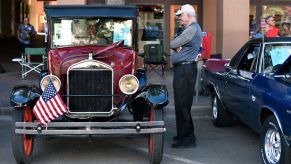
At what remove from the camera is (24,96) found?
6.35m

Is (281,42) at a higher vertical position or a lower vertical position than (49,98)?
higher

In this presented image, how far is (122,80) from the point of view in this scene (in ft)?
21.3

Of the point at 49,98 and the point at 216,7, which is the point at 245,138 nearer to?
the point at 49,98

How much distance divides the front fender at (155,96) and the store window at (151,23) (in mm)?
9483

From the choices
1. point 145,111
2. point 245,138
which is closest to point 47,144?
point 145,111

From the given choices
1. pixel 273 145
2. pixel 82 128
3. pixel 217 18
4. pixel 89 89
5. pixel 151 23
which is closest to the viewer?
pixel 273 145

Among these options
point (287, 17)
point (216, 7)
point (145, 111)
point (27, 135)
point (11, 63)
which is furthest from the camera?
point (11, 63)

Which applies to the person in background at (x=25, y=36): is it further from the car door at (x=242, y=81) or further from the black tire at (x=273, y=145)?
the black tire at (x=273, y=145)

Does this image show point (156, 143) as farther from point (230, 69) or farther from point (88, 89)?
point (230, 69)

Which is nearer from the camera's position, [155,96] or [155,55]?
[155,96]

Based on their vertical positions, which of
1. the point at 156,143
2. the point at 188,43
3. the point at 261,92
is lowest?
the point at 156,143

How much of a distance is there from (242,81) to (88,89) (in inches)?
88.1

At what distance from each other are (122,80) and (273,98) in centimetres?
186

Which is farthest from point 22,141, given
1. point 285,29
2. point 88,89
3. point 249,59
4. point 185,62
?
point 285,29
